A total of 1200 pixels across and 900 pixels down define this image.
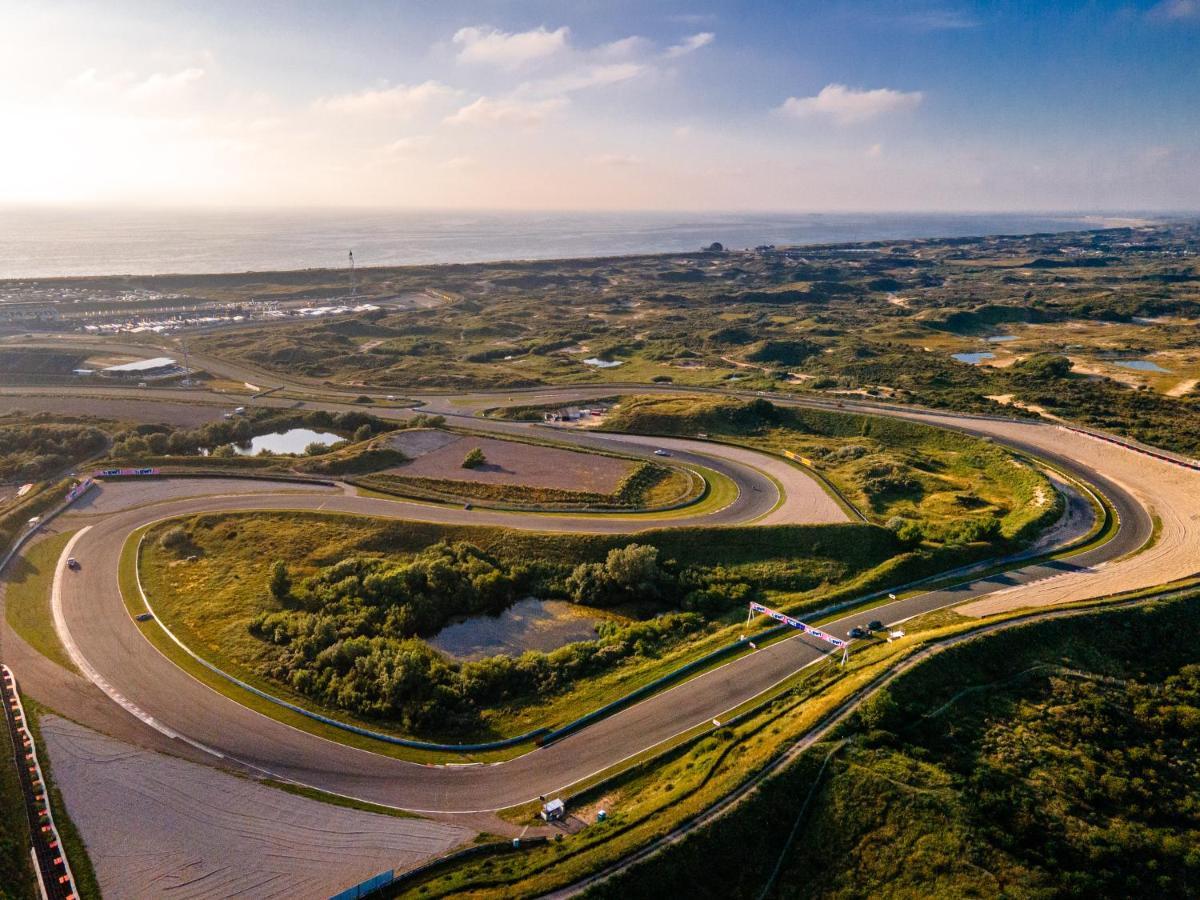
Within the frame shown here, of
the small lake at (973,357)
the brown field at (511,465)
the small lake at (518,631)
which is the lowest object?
the small lake at (518,631)

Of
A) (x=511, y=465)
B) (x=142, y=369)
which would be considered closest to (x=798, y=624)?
(x=511, y=465)

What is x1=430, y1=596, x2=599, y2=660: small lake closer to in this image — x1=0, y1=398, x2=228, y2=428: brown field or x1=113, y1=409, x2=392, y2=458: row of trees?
x1=113, y1=409, x2=392, y2=458: row of trees

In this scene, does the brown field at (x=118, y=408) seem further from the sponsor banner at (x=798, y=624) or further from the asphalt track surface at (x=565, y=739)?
the sponsor banner at (x=798, y=624)

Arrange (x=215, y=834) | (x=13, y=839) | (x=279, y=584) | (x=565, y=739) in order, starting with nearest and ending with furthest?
(x=13, y=839), (x=215, y=834), (x=565, y=739), (x=279, y=584)

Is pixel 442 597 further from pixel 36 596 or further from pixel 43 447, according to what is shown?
pixel 43 447

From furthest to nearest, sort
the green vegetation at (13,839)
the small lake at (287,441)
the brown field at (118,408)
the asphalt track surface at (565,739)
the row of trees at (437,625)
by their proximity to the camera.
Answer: the brown field at (118,408) < the small lake at (287,441) < the row of trees at (437,625) < the asphalt track surface at (565,739) < the green vegetation at (13,839)

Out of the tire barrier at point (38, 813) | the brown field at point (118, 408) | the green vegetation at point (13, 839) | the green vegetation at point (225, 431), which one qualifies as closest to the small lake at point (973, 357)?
the green vegetation at point (225, 431)

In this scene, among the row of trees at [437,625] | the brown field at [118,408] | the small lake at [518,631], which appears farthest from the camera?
the brown field at [118,408]

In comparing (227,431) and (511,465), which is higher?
(227,431)
